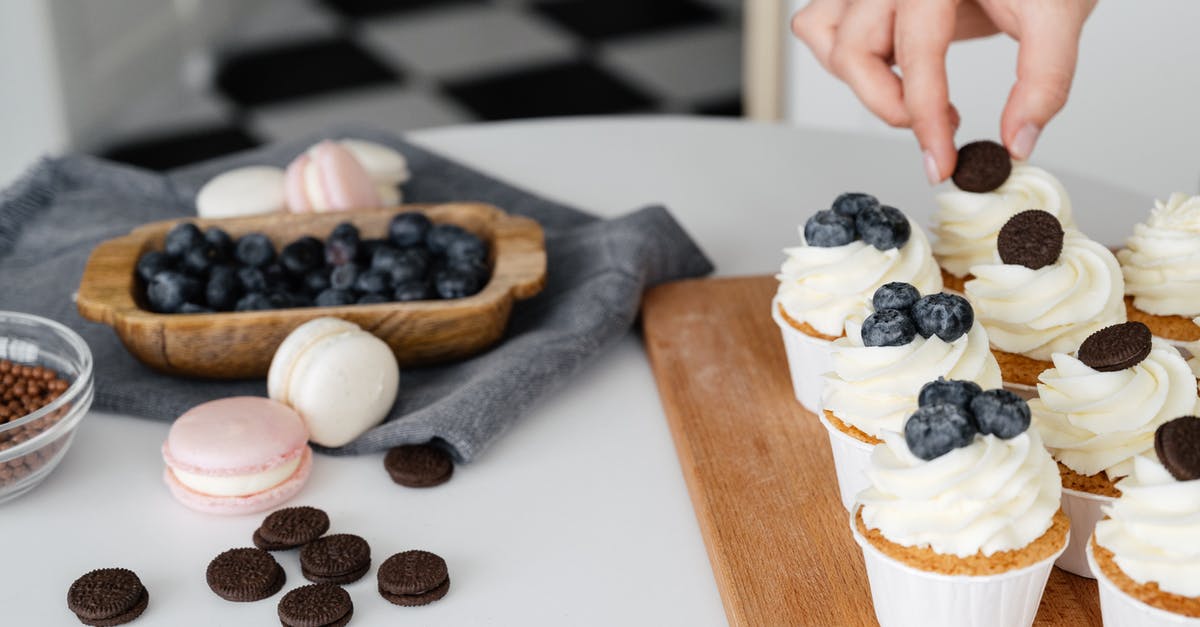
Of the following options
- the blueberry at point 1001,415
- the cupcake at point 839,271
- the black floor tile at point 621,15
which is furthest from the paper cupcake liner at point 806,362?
the black floor tile at point 621,15

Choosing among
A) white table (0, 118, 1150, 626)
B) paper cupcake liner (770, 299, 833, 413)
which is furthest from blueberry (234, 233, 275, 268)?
paper cupcake liner (770, 299, 833, 413)

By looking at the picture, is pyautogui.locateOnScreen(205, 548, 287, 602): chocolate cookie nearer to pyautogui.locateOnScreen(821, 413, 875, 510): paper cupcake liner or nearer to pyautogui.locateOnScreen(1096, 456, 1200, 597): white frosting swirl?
pyautogui.locateOnScreen(821, 413, 875, 510): paper cupcake liner

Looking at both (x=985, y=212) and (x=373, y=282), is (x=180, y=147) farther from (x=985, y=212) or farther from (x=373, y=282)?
(x=985, y=212)

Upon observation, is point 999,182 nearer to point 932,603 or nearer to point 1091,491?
point 1091,491

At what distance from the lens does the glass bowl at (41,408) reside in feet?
4.01

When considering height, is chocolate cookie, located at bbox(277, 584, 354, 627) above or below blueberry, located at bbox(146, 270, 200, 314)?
below

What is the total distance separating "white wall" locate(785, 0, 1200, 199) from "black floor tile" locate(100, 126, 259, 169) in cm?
206

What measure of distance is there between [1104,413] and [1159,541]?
0.18m

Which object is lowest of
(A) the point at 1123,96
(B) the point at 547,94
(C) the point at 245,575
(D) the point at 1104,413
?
(B) the point at 547,94

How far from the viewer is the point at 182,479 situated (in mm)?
1238

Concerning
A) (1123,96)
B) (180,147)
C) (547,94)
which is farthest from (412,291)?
(547,94)

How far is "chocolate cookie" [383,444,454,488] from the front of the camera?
1263 mm

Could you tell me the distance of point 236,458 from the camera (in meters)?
1.22

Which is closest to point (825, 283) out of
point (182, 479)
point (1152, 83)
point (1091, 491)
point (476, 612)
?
point (1091, 491)
